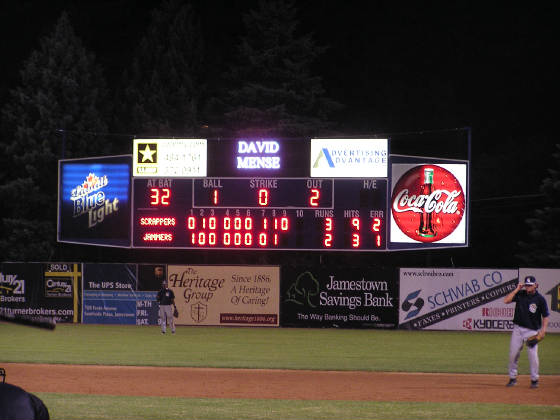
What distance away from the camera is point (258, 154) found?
25.3 meters

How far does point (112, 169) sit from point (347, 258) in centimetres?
1425

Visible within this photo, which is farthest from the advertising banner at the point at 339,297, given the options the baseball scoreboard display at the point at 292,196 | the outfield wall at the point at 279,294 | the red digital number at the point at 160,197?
the red digital number at the point at 160,197

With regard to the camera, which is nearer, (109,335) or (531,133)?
(109,335)

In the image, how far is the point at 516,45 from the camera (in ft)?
162

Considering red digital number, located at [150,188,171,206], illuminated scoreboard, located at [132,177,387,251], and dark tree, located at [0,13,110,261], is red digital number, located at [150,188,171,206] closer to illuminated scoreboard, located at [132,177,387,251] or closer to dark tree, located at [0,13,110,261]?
illuminated scoreboard, located at [132,177,387,251]

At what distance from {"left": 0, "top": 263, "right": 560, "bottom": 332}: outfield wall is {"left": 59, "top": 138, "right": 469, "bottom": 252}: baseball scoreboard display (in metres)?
2.29

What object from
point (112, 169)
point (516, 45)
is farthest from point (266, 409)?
point (516, 45)

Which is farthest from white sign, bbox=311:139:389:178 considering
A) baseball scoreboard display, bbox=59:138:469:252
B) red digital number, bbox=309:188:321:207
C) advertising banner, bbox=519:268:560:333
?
advertising banner, bbox=519:268:560:333

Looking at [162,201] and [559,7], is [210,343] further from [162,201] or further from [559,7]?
[559,7]

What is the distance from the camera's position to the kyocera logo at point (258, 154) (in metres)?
25.2

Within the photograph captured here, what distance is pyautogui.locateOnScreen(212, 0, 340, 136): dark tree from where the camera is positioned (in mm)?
41844

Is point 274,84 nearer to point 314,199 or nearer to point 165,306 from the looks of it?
point 314,199

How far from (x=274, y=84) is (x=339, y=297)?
18980mm

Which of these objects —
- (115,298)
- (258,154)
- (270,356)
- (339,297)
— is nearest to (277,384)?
(270,356)
